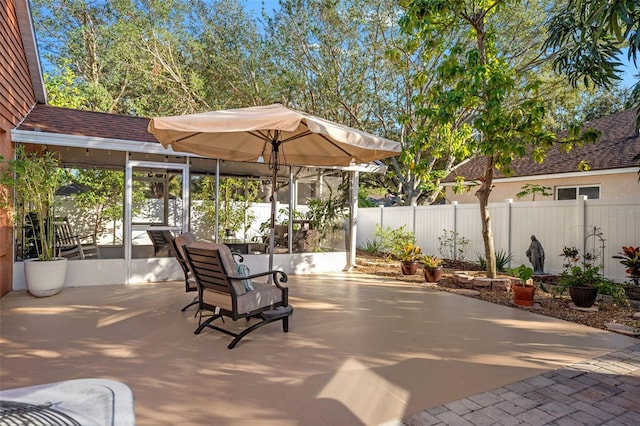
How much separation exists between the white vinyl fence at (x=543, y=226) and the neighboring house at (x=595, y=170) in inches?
55.2

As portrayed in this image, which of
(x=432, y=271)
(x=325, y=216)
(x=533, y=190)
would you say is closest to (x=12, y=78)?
(x=325, y=216)

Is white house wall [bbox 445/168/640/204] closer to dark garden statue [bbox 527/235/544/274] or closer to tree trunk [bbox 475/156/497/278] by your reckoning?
dark garden statue [bbox 527/235/544/274]

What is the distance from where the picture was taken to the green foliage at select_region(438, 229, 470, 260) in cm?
1047

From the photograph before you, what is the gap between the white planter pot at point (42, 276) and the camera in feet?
19.5

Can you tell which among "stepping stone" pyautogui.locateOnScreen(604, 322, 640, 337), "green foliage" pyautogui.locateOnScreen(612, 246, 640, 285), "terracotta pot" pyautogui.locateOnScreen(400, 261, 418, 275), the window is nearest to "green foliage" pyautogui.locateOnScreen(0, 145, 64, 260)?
"terracotta pot" pyautogui.locateOnScreen(400, 261, 418, 275)

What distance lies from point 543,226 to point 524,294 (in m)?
3.42

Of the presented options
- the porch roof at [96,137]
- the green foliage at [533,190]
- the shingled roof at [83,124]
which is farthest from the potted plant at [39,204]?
the green foliage at [533,190]

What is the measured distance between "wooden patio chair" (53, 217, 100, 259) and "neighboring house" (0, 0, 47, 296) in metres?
1.02

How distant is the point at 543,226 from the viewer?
870 centimetres

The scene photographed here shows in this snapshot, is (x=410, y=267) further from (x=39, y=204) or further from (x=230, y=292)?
(x=39, y=204)

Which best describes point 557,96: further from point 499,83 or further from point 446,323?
point 446,323

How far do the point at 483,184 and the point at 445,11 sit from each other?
10.9ft

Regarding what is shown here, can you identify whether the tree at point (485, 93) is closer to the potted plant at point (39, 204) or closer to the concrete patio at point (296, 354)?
the concrete patio at point (296, 354)

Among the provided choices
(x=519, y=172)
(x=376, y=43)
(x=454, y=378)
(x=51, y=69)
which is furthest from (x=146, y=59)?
(x=454, y=378)
